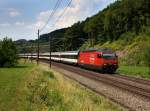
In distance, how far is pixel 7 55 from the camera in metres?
77.6

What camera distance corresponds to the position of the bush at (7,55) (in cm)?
7694

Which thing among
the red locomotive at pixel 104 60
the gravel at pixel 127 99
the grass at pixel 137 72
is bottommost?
the gravel at pixel 127 99

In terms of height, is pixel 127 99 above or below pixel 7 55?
below

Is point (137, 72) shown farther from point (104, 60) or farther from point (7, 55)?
point (7, 55)

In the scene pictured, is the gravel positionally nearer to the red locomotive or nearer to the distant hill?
the red locomotive

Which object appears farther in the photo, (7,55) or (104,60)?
(7,55)

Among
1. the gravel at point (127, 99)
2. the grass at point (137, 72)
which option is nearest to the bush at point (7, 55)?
the grass at point (137, 72)

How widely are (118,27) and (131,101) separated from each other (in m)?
97.4

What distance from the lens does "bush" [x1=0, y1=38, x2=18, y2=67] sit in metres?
76.9

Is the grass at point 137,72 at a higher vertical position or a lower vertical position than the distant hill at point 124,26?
lower

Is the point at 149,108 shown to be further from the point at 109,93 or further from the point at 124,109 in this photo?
the point at 109,93

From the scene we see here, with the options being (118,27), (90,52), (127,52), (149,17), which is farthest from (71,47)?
(90,52)

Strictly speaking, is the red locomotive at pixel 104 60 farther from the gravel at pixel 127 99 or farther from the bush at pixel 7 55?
the bush at pixel 7 55

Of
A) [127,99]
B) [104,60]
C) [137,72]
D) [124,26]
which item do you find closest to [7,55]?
[104,60]
